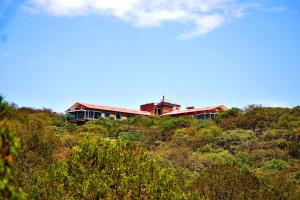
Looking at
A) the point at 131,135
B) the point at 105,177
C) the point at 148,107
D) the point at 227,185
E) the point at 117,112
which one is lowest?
the point at 227,185

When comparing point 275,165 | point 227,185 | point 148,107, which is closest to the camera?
point 227,185

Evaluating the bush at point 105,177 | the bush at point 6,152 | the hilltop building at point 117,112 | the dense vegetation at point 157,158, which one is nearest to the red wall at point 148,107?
the hilltop building at point 117,112

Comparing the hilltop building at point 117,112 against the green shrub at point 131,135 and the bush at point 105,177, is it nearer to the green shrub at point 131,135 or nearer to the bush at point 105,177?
the green shrub at point 131,135

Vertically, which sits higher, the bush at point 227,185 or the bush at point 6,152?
the bush at point 6,152

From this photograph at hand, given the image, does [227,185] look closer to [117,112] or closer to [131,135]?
[131,135]

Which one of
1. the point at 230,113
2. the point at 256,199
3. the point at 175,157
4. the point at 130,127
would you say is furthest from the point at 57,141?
the point at 230,113

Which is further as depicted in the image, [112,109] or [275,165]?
[112,109]

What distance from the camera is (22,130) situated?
4688 cm

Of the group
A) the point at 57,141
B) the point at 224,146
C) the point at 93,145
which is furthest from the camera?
the point at 224,146

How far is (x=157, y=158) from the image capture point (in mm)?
54219

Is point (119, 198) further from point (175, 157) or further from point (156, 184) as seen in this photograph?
point (175, 157)

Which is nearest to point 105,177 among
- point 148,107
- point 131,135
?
point 131,135

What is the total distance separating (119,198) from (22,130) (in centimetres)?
2513

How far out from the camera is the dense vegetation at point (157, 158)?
24.0m
